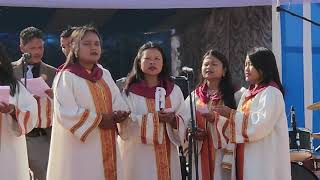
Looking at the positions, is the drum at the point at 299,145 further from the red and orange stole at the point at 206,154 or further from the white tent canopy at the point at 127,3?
the white tent canopy at the point at 127,3

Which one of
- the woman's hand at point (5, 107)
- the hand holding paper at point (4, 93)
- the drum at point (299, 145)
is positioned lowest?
the drum at point (299, 145)

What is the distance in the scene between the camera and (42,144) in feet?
17.9

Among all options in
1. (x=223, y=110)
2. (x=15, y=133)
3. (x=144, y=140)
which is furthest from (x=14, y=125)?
(x=223, y=110)

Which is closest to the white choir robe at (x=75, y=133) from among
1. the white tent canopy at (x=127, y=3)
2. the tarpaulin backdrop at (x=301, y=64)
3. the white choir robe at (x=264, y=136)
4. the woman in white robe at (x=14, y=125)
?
the woman in white robe at (x=14, y=125)

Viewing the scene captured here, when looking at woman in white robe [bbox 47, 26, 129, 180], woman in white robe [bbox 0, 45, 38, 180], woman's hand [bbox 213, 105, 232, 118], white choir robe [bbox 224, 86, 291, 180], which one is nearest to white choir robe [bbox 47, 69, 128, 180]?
woman in white robe [bbox 47, 26, 129, 180]

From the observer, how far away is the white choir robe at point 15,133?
432cm

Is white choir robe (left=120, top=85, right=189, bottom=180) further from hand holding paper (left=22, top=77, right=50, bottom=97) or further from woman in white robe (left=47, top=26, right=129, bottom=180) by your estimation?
hand holding paper (left=22, top=77, right=50, bottom=97)

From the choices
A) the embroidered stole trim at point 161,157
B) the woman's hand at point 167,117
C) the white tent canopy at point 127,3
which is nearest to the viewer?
the woman's hand at point 167,117

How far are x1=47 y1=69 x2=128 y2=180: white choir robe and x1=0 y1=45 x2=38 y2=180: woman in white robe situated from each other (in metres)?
0.21

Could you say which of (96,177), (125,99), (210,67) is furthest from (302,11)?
(96,177)

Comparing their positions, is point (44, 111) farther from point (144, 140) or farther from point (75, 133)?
point (144, 140)

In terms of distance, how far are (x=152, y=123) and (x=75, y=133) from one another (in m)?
0.59

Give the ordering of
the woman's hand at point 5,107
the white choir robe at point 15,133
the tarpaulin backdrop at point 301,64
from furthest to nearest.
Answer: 1. the tarpaulin backdrop at point 301,64
2. the white choir robe at point 15,133
3. the woman's hand at point 5,107

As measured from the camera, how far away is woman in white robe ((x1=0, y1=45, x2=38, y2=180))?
432 centimetres
